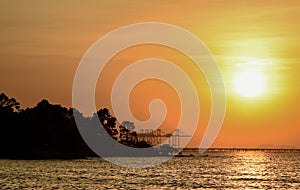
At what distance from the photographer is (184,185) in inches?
4230

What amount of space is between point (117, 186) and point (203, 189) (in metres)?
12.7

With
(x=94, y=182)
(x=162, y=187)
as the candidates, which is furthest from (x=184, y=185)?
(x=94, y=182)

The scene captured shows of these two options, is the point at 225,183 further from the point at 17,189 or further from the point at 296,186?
the point at 17,189

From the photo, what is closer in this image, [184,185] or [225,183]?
[184,185]

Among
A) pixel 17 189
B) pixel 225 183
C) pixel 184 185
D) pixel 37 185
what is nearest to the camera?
pixel 17 189

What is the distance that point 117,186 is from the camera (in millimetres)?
99875

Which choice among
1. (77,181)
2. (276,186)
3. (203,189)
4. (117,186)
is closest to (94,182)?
(77,181)

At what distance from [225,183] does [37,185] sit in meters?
34.3

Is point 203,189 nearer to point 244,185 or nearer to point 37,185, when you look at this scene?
point 244,185

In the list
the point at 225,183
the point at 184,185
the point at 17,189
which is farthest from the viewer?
the point at 225,183

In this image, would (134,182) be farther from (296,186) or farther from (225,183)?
(296,186)

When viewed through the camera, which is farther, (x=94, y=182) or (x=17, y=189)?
(x=94, y=182)

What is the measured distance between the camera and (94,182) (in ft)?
357

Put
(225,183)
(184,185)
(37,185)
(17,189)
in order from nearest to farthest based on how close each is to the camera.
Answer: (17,189) → (37,185) → (184,185) → (225,183)
